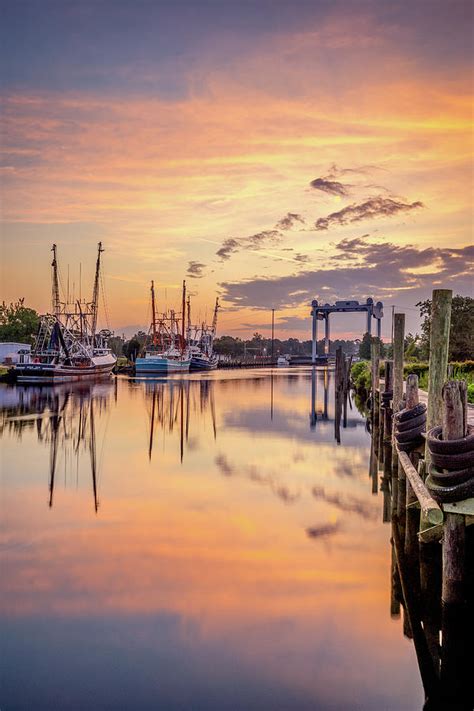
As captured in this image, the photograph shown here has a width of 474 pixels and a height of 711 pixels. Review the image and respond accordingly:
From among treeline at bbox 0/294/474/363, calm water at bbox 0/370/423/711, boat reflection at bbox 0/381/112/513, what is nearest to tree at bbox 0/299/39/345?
treeline at bbox 0/294/474/363

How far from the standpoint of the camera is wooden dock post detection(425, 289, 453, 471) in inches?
324

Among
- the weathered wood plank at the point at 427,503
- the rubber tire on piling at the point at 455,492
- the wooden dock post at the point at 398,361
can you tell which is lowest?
the weathered wood plank at the point at 427,503

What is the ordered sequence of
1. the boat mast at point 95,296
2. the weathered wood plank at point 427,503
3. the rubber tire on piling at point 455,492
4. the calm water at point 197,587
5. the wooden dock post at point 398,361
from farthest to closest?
the boat mast at point 95,296
the wooden dock post at point 398,361
the weathered wood plank at point 427,503
the rubber tire on piling at point 455,492
the calm water at point 197,587

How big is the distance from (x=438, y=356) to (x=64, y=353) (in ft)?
185

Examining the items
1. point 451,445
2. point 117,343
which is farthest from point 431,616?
point 117,343

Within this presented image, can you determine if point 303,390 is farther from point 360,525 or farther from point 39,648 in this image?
point 39,648

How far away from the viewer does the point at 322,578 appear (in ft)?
27.8

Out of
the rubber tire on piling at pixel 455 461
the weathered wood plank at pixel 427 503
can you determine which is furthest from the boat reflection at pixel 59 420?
the rubber tire on piling at pixel 455 461

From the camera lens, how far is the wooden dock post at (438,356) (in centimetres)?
824

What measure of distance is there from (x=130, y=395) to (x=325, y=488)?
3019 centimetres

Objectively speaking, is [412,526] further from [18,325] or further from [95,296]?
[18,325]

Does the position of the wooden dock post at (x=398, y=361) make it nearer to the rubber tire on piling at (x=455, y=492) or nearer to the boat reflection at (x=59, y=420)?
→ the rubber tire on piling at (x=455, y=492)

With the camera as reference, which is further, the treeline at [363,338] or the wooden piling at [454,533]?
the treeline at [363,338]

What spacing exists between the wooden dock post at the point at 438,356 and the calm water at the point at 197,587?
246cm
